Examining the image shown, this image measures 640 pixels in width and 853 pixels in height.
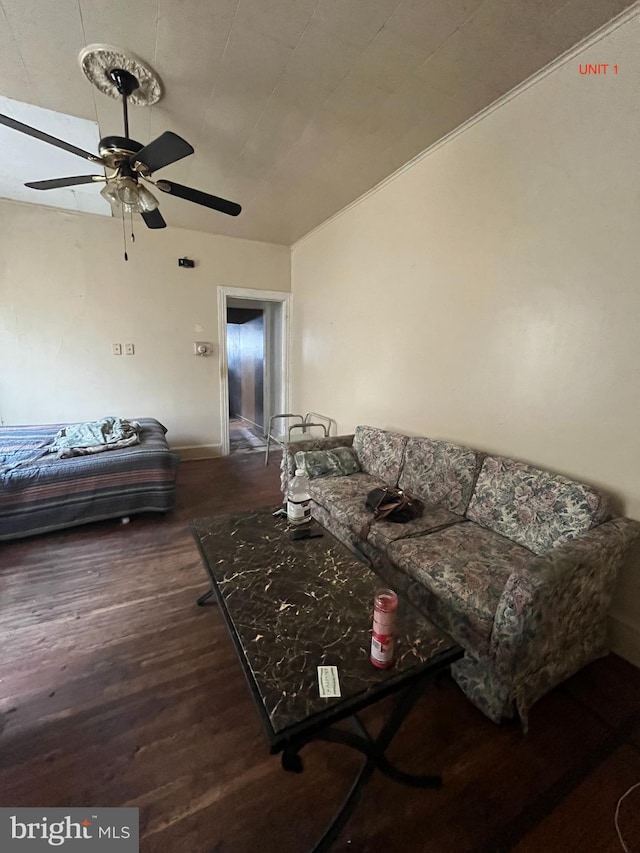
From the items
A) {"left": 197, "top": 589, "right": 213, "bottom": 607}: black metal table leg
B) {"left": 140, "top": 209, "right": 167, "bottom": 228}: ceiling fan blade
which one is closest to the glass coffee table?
{"left": 197, "top": 589, "right": 213, "bottom": 607}: black metal table leg

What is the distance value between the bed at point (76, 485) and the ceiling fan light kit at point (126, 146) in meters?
1.84

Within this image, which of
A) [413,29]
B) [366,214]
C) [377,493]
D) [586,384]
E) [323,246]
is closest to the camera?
[413,29]

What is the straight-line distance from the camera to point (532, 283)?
1.98m

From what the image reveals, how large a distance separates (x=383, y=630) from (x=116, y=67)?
288cm

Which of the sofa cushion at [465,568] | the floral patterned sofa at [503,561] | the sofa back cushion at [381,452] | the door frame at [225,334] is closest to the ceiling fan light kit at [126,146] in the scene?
the sofa back cushion at [381,452]

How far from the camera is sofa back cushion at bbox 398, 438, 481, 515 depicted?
7.05 ft

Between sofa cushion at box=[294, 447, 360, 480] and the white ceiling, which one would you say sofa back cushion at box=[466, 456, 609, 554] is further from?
the white ceiling

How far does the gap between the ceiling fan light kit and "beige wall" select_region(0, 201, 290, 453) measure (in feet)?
6.71

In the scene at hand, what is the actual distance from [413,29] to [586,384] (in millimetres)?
1863

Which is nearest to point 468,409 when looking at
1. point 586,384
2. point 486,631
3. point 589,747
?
point 586,384

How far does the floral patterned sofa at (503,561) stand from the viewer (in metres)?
1.29

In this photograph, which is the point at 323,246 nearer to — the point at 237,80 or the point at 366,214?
the point at 366,214

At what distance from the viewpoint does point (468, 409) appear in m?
2.41

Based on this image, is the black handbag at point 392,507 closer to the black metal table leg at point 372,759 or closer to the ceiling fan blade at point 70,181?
the black metal table leg at point 372,759
